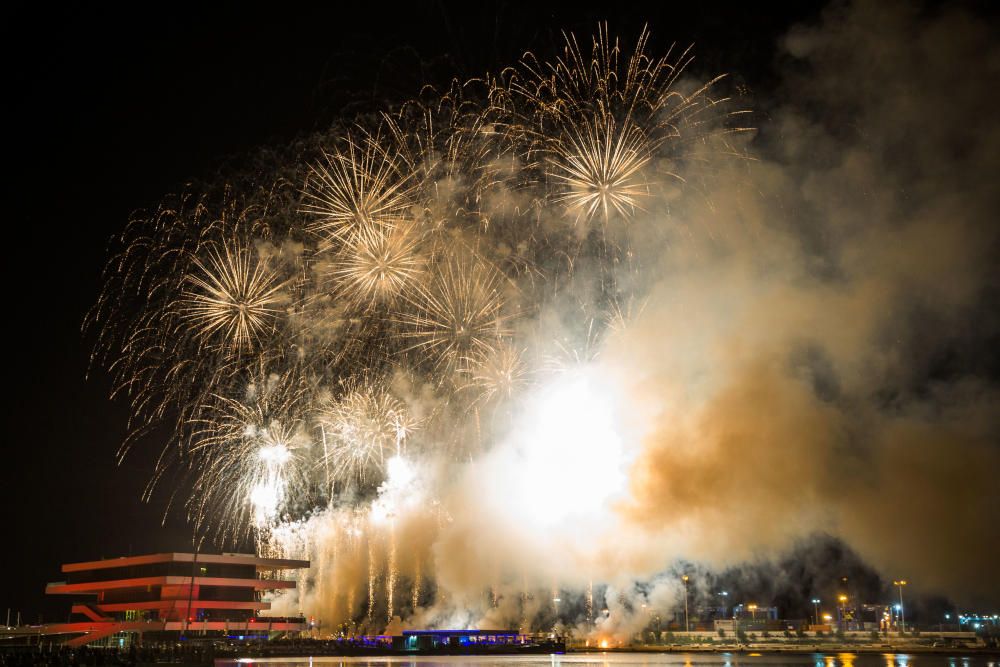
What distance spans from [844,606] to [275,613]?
220ft

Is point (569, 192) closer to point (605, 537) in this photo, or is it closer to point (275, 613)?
point (605, 537)

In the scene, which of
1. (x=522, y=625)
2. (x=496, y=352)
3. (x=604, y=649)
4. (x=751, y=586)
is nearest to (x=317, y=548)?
(x=522, y=625)

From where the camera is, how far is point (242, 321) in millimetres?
44125

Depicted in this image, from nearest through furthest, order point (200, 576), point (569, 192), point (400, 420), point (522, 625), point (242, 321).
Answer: point (569, 192)
point (242, 321)
point (400, 420)
point (522, 625)
point (200, 576)

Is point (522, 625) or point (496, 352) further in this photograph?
point (522, 625)

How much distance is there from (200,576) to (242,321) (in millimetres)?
59047

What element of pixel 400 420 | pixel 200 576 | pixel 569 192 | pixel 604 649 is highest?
pixel 569 192

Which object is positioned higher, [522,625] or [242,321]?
[242,321]

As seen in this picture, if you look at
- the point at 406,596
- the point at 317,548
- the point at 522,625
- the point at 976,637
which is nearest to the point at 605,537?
the point at 522,625

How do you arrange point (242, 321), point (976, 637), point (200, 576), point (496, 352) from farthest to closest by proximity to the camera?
point (200, 576)
point (976, 637)
point (496, 352)
point (242, 321)

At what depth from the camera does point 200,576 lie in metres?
93.8

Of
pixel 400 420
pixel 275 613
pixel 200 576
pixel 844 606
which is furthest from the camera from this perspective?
pixel 275 613

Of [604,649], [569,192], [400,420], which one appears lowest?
[604,649]

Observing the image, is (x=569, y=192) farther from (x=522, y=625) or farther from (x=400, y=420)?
(x=522, y=625)
